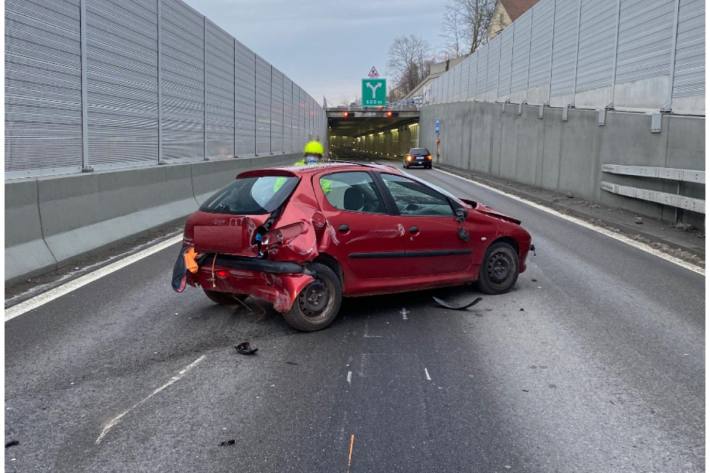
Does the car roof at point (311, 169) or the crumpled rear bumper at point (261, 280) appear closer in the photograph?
the crumpled rear bumper at point (261, 280)

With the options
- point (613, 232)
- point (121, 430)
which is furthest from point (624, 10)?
point (121, 430)

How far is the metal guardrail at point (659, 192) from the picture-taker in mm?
10945

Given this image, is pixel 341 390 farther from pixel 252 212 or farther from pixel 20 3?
pixel 20 3

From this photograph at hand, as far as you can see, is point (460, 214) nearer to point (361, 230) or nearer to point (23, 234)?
point (361, 230)

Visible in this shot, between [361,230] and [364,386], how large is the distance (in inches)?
76.9

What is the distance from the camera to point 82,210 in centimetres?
888

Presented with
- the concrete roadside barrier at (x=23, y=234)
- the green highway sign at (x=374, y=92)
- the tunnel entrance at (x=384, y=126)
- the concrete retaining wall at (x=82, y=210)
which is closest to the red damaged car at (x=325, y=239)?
the concrete roadside barrier at (x=23, y=234)

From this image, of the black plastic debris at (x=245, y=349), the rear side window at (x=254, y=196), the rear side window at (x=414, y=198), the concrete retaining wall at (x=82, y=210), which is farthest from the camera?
the concrete retaining wall at (x=82, y=210)

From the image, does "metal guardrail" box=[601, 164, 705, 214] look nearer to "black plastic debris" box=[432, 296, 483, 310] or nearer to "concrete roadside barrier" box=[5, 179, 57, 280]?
Result: "black plastic debris" box=[432, 296, 483, 310]

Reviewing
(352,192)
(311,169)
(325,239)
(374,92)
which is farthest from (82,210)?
(374,92)

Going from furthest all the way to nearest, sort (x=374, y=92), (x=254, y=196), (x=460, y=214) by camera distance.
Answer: (x=374, y=92) → (x=460, y=214) → (x=254, y=196)

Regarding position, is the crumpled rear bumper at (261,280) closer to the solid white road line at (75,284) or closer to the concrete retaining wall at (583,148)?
the solid white road line at (75,284)

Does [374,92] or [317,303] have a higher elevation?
[374,92]

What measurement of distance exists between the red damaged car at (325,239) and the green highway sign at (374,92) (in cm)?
5779
